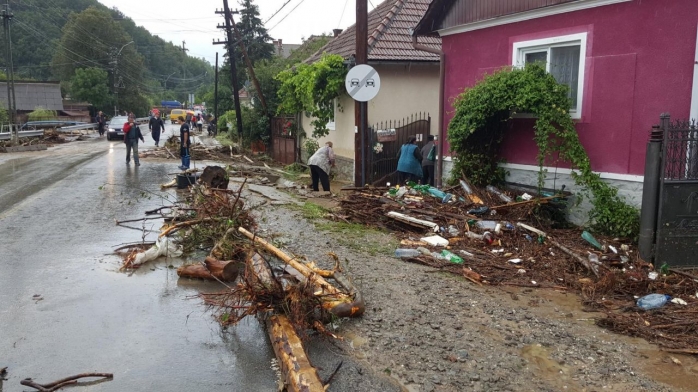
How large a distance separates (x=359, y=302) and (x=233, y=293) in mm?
1225

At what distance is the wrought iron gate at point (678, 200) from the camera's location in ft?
22.0

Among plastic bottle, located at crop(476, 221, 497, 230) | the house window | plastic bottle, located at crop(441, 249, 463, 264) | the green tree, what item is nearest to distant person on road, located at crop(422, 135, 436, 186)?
plastic bottle, located at crop(476, 221, 497, 230)

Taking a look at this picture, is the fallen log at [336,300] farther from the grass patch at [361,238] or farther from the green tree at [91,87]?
the green tree at [91,87]

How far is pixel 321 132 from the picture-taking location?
62.2 feet

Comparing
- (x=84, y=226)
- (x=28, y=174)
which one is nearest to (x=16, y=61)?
(x=28, y=174)

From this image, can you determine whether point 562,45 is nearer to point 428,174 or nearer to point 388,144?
point 428,174

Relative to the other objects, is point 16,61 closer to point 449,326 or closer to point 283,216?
point 283,216

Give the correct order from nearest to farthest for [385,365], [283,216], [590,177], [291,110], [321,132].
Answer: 1. [385,365]
2. [590,177]
3. [283,216]
4. [321,132]
5. [291,110]

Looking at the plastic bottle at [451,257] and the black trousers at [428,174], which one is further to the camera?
the black trousers at [428,174]

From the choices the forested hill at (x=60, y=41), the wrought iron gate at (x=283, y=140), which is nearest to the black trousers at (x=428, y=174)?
the wrought iron gate at (x=283, y=140)

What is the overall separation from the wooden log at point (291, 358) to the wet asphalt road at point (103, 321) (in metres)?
0.19

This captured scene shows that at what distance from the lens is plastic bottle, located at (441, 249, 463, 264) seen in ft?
24.2

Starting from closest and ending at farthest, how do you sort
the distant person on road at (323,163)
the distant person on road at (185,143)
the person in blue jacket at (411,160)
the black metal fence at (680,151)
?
the black metal fence at (680,151)
the person in blue jacket at (411,160)
the distant person on road at (323,163)
the distant person on road at (185,143)

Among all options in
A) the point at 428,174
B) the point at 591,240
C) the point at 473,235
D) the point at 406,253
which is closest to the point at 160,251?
the point at 406,253
